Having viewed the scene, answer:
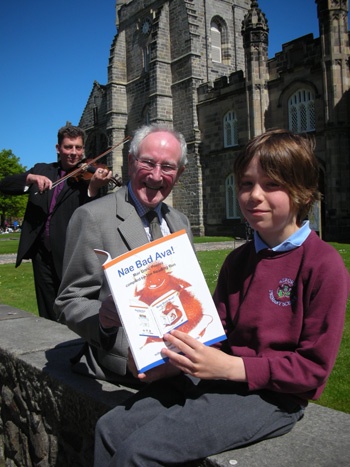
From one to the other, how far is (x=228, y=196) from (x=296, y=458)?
24.7 meters

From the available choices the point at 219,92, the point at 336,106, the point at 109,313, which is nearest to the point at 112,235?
the point at 109,313

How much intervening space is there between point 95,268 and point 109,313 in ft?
1.64

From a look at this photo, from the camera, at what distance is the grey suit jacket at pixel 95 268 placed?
88.2 inches

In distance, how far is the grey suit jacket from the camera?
2.24 metres

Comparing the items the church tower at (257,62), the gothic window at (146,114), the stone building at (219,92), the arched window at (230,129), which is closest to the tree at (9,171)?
the stone building at (219,92)

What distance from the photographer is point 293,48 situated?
22.1 m

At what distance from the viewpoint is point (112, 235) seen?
2.37 meters

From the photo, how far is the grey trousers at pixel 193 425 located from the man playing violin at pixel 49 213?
9.15ft

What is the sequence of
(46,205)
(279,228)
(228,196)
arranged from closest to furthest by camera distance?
(279,228) → (46,205) → (228,196)

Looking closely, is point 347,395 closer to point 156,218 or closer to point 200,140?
point 156,218

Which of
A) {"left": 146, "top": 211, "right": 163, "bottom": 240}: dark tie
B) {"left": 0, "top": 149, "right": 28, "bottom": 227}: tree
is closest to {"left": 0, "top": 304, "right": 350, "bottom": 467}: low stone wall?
{"left": 146, "top": 211, "right": 163, "bottom": 240}: dark tie

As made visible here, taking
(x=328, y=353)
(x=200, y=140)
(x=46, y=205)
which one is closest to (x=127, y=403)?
(x=328, y=353)

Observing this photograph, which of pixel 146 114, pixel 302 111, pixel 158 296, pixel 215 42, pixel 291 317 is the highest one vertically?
pixel 215 42

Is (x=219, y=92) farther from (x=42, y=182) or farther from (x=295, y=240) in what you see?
(x=295, y=240)
